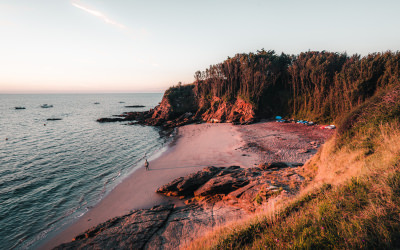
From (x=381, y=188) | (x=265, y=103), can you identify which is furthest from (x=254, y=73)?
(x=381, y=188)

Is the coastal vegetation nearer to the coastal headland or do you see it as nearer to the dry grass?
the coastal headland

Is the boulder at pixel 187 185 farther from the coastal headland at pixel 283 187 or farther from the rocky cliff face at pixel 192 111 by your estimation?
the rocky cliff face at pixel 192 111

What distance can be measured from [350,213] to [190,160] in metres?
18.8

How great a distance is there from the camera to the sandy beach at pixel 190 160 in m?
13.6

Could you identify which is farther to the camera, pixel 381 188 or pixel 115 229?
pixel 115 229

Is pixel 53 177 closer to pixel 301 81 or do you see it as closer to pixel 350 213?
pixel 350 213

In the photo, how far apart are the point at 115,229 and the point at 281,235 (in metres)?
9.55

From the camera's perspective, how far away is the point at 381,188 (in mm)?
4852

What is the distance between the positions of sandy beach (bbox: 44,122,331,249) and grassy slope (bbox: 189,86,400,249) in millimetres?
9223

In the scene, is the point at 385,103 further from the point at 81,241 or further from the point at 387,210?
the point at 81,241

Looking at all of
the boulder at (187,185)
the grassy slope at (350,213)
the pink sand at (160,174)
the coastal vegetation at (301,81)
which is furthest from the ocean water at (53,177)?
the coastal vegetation at (301,81)

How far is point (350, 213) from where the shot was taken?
14.7 feet

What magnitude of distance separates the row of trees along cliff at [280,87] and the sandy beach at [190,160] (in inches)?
418

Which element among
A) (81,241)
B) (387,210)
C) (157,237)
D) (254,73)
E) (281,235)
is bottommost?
(81,241)
